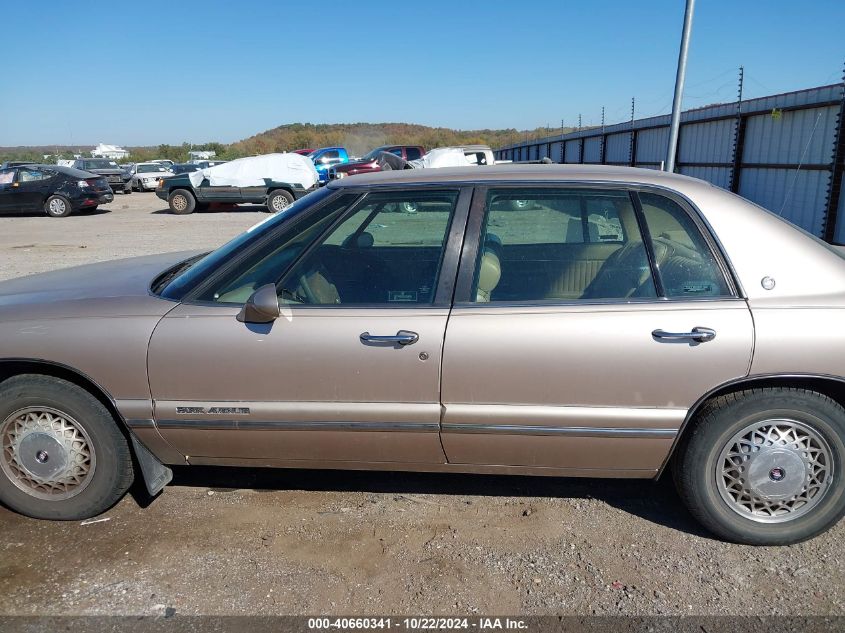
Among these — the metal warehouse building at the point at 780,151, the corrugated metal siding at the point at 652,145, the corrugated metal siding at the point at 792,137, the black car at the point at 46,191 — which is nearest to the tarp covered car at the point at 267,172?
the black car at the point at 46,191

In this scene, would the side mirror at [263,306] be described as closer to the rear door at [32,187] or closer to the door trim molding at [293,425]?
the door trim molding at [293,425]

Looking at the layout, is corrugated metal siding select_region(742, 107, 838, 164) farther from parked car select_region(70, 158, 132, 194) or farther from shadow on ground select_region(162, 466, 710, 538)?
parked car select_region(70, 158, 132, 194)

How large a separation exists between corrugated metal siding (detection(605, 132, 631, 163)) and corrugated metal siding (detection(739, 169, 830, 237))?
812 centimetres

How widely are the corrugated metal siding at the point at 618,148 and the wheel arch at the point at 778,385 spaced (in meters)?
19.5

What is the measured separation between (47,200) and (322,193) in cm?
1909

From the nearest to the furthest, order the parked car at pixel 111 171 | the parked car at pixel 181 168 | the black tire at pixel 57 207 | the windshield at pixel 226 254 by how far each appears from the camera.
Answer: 1. the windshield at pixel 226 254
2. the black tire at pixel 57 207
3. the parked car at pixel 111 171
4. the parked car at pixel 181 168

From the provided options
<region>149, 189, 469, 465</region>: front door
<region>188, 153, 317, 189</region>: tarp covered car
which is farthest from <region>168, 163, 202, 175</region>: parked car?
<region>149, 189, 469, 465</region>: front door

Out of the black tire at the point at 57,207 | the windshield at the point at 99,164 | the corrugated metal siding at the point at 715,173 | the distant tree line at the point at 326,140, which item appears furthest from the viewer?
the distant tree line at the point at 326,140

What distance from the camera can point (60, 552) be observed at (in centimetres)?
294

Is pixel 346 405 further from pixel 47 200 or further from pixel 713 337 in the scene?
pixel 47 200

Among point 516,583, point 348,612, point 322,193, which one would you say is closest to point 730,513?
point 516,583

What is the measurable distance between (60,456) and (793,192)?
12.2 metres

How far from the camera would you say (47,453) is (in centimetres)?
306

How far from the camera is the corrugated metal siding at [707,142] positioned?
14008 millimetres
